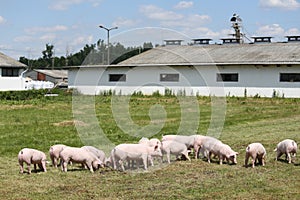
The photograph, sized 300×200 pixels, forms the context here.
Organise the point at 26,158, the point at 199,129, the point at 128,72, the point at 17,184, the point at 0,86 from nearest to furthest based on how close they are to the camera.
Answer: the point at 17,184 → the point at 26,158 → the point at 199,129 → the point at 128,72 → the point at 0,86

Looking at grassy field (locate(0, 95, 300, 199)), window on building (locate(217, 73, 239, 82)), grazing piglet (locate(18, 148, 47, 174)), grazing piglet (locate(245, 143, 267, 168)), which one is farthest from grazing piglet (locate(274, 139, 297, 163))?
window on building (locate(217, 73, 239, 82))

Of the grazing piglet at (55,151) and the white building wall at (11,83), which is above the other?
the white building wall at (11,83)

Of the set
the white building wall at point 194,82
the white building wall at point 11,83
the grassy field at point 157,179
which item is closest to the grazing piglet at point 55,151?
the grassy field at point 157,179

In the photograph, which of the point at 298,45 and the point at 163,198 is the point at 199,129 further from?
the point at 298,45

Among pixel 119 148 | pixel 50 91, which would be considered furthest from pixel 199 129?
pixel 50 91

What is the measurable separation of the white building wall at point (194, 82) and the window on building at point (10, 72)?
11683 millimetres

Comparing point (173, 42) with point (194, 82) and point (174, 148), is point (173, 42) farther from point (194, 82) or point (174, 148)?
point (174, 148)

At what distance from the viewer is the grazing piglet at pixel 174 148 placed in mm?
11758

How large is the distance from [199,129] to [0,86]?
1589 inches

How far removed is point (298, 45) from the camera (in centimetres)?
3953

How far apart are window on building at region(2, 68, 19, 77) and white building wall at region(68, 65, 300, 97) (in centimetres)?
1168

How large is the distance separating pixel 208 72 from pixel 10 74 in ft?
85.2

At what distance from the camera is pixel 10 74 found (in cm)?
5500

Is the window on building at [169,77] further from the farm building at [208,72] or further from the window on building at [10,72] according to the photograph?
the window on building at [10,72]
